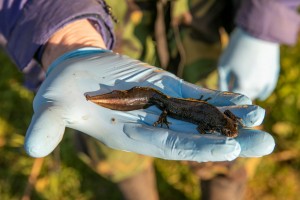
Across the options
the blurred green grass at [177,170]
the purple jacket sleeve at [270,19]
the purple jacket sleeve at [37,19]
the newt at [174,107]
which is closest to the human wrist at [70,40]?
the purple jacket sleeve at [37,19]

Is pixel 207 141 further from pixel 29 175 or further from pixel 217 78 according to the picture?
pixel 29 175

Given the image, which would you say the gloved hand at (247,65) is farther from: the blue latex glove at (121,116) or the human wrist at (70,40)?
the human wrist at (70,40)

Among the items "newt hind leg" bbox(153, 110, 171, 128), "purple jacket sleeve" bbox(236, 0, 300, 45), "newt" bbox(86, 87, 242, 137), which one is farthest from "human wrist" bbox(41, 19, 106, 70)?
"purple jacket sleeve" bbox(236, 0, 300, 45)

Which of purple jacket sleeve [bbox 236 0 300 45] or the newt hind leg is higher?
purple jacket sleeve [bbox 236 0 300 45]

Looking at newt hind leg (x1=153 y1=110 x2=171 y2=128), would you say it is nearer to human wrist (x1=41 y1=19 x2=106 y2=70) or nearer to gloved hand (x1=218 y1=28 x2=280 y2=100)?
human wrist (x1=41 y1=19 x2=106 y2=70)

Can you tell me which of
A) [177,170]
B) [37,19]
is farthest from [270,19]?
[177,170]

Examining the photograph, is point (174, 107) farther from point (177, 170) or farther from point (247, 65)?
point (177, 170)
